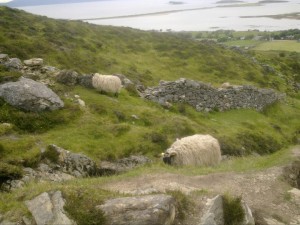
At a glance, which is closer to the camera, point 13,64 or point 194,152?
point 194,152

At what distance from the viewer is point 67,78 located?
26875mm

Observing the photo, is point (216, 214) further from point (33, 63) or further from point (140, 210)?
point (33, 63)

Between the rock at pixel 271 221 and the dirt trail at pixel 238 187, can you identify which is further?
the dirt trail at pixel 238 187

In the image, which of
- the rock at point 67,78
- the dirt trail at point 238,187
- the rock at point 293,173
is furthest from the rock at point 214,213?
the rock at point 67,78

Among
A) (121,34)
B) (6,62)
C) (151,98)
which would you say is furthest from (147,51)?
(6,62)

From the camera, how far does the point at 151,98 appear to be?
32219mm

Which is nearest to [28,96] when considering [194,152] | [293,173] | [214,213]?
[194,152]

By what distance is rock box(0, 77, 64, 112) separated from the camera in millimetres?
21172

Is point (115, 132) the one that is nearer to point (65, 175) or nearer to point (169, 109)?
point (65, 175)

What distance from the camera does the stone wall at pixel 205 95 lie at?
3381 centimetres

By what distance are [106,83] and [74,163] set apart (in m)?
11.9

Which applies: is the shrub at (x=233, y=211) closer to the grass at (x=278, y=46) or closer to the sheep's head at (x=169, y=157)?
the sheep's head at (x=169, y=157)

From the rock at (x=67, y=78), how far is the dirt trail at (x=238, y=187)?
1460 cm

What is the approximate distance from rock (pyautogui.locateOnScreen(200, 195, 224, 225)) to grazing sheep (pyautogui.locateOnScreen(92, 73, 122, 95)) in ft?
59.4
